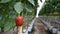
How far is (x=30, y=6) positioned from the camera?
0.95 m

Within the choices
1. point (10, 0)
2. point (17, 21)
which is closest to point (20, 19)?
point (17, 21)

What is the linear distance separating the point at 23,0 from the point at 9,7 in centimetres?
9

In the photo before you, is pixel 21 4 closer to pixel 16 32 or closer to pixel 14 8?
pixel 14 8

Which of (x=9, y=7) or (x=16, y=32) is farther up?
(x=9, y=7)

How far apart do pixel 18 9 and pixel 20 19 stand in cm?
6

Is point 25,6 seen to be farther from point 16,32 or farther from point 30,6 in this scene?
point 16,32

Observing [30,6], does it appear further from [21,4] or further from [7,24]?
[7,24]

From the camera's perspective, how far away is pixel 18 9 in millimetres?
879

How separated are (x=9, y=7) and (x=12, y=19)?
75 millimetres

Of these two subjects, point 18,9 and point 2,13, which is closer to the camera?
point 18,9

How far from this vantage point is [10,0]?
0.91 m

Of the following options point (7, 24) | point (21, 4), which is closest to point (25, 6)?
point (21, 4)

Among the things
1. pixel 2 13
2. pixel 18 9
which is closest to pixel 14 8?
pixel 18 9

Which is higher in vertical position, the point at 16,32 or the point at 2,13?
the point at 2,13
